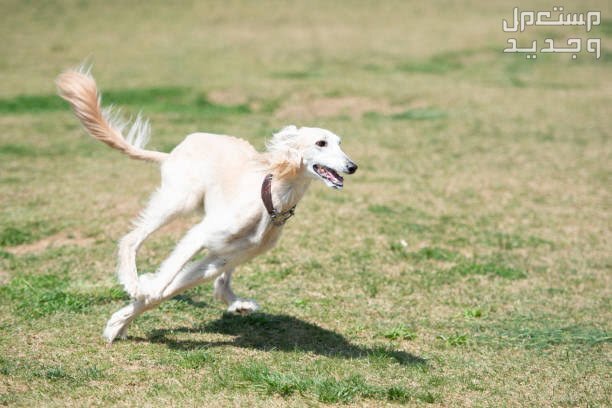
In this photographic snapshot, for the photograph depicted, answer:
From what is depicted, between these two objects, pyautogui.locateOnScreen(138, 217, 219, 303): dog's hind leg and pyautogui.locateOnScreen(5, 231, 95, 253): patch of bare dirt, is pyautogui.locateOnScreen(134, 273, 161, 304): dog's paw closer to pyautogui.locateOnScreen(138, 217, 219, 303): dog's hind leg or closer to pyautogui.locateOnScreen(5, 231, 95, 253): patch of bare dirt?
pyautogui.locateOnScreen(138, 217, 219, 303): dog's hind leg

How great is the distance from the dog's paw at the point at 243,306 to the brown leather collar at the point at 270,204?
841 mm

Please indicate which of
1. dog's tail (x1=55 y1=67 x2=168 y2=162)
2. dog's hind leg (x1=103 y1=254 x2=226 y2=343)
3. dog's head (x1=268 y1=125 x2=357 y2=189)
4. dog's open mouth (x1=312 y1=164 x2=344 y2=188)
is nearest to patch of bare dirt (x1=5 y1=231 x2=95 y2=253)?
dog's tail (x1=55 y1=67 x2=168 y2=162)

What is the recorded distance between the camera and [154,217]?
605cm

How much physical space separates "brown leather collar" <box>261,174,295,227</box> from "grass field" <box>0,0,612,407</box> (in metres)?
1.01

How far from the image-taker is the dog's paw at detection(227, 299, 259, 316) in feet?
20.0

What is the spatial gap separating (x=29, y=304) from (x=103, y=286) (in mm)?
692

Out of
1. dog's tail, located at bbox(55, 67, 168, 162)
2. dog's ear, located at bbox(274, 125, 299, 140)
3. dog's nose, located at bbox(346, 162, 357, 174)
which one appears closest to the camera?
dog's nose, located at bbox(346, 162, 357, 174)

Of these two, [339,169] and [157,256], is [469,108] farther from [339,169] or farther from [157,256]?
[339,169]

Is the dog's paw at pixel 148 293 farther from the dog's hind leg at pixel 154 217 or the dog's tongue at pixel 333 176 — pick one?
the dog's tongue at pixel 333 176

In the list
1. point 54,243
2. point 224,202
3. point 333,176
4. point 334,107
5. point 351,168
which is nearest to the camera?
point 351,168

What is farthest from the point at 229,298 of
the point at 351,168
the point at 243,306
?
the point at 351,168

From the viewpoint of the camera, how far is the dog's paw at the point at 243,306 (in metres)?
6.11

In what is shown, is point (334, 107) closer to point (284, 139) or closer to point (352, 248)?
point (352, 248)

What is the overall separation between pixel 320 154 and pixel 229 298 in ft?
5.34
